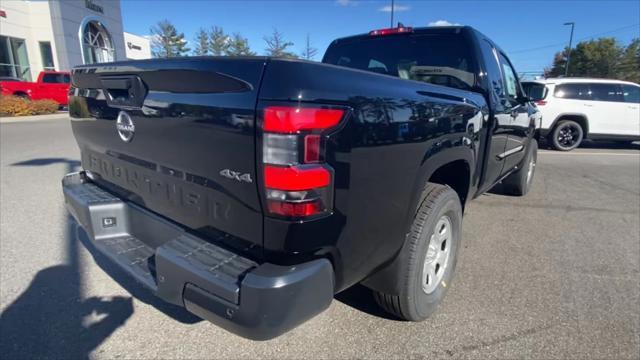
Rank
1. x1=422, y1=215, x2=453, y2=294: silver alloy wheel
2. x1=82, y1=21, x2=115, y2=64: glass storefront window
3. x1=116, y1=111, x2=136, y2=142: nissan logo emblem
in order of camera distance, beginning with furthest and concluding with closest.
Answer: x1=82, y1=21, x2=115, y2=64: glass storefront window → x1=422, y1=215, x2=453, y2=294: silver alloy wheel → x1=116, y1=111, x2=136, y2=142: nissan logo emblem

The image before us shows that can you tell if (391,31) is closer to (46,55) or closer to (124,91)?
(124,91)

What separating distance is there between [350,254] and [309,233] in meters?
0.29

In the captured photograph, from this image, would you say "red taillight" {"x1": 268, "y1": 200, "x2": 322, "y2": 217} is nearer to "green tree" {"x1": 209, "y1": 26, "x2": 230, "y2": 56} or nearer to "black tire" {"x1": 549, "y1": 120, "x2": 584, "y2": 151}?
"black tire" {"x1": 549, "y1": 120, "x2": 584, "y2": 151}

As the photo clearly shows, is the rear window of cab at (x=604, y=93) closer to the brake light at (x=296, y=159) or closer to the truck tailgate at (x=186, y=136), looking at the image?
the brake light at (x=296, y=159)

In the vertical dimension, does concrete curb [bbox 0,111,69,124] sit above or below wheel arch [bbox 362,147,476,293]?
below

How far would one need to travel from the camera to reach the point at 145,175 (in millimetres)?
2064

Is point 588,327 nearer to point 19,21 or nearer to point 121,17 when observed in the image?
point 19,21

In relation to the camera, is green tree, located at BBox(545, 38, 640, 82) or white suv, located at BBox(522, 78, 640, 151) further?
green tree, located at BBox(545, 38, 640, 82)

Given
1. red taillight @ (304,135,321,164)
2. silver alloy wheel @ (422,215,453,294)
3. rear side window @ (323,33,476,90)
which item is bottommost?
silver alloy wheel @ (422,215,453,294)

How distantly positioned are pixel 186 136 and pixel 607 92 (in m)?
12.0

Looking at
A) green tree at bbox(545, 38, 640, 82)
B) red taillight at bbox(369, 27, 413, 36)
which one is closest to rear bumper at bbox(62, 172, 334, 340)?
red taillight at bbox(369, 27, 413, 36)

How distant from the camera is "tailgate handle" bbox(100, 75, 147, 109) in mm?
1906

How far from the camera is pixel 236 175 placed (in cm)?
156

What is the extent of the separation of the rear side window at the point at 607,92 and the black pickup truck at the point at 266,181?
9.89 meters
